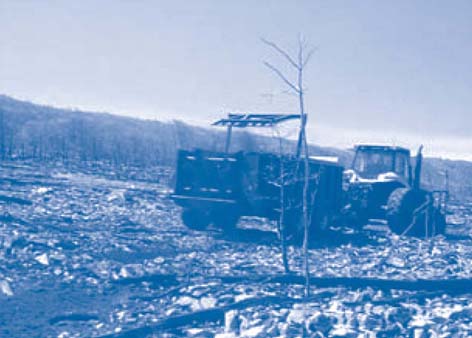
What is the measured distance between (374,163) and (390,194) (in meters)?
0.99

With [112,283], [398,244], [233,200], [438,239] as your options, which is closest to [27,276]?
[112,283]

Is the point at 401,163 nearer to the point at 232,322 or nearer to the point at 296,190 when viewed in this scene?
the point at 296,190

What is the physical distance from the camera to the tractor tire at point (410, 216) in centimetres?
1362

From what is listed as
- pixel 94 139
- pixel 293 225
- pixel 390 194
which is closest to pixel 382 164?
pixel 390 194

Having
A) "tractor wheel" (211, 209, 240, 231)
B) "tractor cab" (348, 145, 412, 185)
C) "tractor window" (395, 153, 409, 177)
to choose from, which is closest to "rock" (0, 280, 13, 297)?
"tractor wheel" (211, 209, 240, 231)

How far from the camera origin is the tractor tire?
13617 mm

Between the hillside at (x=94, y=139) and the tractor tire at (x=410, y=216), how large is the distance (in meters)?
8.47

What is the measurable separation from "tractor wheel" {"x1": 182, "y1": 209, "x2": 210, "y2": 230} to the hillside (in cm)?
916

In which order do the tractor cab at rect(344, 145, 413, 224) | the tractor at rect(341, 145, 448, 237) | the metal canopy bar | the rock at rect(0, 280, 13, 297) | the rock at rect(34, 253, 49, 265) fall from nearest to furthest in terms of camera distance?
the rock at rect(0, 280, 13, 297) < the rock at rect(34, 253, 49, 265) < the metal canopy bar < the tractor at rect(341, 145, 448, 237) < the tractor cab at rect(344, 145, 413, 224)

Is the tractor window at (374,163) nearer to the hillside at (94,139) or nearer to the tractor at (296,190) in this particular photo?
the tractor at (296,190)

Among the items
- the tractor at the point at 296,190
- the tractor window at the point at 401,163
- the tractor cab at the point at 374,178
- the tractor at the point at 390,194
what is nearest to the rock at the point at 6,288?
the tractor at the point at 296,190

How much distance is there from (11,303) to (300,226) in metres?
6.21

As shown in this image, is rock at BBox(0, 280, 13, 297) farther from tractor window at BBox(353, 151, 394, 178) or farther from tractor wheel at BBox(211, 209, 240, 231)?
tractor window at BBox(353, 151, 394, 178)

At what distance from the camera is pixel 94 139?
1054 inches
